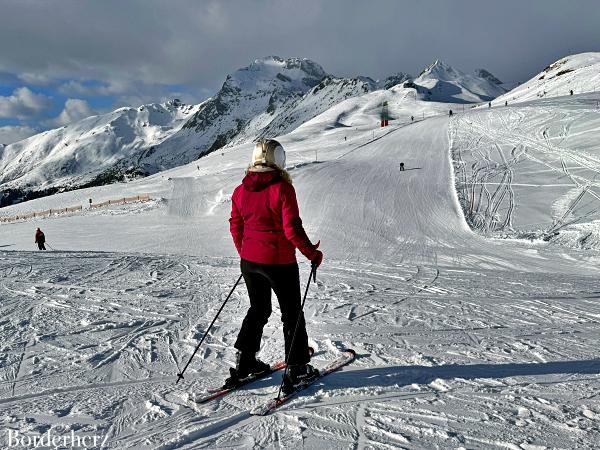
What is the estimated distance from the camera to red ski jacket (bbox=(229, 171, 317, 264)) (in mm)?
3918

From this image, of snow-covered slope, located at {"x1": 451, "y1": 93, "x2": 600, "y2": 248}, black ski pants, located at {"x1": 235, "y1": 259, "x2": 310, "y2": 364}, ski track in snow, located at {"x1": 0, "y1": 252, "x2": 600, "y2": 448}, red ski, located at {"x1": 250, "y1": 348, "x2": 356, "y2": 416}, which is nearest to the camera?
ski track in snow, located at {"x1": 0, "y1": 252, "x2": 600, "y2": 448}

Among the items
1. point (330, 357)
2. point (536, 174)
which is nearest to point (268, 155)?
point (330, 357)

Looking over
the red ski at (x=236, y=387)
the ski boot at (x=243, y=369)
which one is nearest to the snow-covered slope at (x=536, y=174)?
the red ski at (x=236, y=387)

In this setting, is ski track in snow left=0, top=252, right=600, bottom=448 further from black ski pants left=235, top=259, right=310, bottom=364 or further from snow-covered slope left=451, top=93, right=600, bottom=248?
snow-covered slope left=451, top=93, right=600, bottom=248

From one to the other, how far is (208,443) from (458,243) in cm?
1423

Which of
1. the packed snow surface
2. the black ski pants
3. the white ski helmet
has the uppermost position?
the white ski helmet

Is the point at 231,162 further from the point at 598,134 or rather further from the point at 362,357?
the point at 362,357

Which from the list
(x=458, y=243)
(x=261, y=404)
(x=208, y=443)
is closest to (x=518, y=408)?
(x=261, y=404)

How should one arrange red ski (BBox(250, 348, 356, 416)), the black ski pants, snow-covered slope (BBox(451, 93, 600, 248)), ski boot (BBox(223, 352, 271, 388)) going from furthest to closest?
snow-covered slope (BBox(451, 93, 600, 248)), ski boot (BBox(223, 352, 271, 388)), the black ski pants, red ski (BBox(250, 348, 356, 416))

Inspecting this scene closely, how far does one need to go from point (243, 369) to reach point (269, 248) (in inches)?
51.4

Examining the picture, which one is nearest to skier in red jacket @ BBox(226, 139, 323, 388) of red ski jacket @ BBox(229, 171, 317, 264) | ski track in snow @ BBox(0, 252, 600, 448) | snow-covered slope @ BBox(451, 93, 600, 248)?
red ski jacket @ BBox(229, 171, 317, 264)

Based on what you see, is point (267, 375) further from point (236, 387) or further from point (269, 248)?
point (269, 248)

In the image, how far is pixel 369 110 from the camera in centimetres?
11531

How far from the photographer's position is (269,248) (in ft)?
13.6
